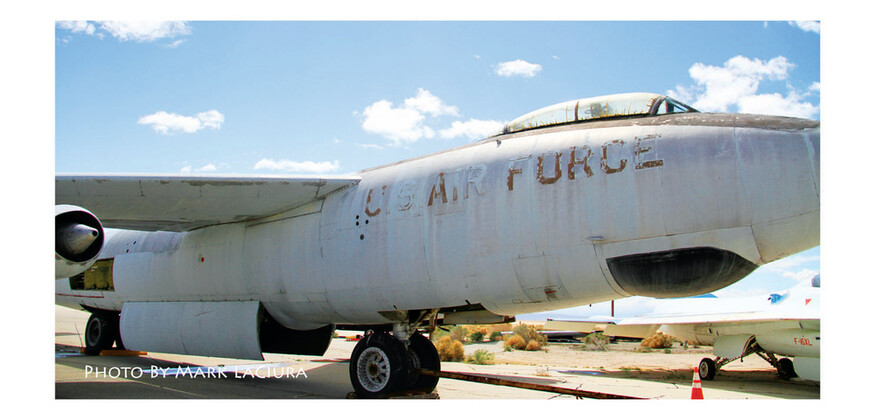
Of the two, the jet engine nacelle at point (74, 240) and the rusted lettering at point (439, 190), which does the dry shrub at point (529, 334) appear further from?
the jet engine nacelle at point (74, 240)

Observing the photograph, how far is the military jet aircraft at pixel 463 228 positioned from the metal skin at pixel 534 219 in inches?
0.7

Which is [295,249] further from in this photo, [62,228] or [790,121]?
[790,121]

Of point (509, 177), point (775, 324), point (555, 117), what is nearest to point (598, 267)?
point (509, 177)

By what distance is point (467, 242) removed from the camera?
6246 millimetres

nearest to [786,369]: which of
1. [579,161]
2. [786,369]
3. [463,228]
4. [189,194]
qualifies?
[786,369]

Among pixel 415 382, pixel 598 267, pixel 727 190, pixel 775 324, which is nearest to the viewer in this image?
pixel 727 190

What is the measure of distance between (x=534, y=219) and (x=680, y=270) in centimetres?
147

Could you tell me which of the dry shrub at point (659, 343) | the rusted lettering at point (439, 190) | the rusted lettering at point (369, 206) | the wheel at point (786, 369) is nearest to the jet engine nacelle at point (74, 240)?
the rusted lettering at point (369, 206)

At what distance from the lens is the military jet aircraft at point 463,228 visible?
527cm

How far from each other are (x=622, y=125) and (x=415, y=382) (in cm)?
395

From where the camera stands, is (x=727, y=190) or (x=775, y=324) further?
(x=775, y=324)

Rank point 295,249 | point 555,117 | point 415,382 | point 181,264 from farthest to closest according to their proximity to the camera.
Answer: point 181,264, point 295,249, point 415,382, point 555,117

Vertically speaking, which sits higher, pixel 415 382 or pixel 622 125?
pixel 622 125

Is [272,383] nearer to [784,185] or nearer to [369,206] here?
[369,206]
